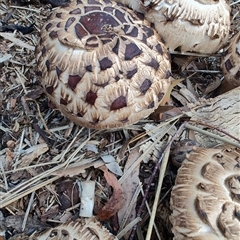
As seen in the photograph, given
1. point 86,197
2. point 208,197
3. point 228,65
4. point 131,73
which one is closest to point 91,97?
point 131,73

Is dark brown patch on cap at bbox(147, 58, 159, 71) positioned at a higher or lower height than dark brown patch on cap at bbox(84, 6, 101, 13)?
lower

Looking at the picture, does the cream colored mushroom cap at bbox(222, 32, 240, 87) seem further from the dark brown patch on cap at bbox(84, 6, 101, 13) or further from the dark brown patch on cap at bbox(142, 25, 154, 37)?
the dark brown patch on cap at bbox(84, 6, 101, 13)

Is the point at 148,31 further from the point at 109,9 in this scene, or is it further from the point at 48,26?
the point at 48,26

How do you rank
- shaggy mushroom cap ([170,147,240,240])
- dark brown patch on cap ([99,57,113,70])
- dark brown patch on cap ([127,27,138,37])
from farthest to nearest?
dark brown patch on cap ([127,27,138,37]) → dark brown patch on cap ([99,57,113,70]) → shaggy mushroom cap ([170,147,240,240])

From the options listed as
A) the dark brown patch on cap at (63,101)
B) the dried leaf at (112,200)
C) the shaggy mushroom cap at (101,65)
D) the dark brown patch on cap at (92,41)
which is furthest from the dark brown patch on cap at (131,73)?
the dried leaf at (112,200)

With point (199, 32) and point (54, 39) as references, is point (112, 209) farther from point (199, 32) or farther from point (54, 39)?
point (199, 32)

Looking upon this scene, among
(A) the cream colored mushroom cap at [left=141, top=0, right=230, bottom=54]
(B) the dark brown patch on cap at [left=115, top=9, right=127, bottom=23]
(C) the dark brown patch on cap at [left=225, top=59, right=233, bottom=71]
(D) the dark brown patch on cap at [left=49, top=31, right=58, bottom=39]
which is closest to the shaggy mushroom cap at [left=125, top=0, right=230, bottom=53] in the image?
(A) the cream colored mushroom cap at [left=141, top=0, right=230, bottom=54]

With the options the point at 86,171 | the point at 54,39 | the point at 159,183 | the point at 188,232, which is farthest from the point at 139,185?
the point at 54,39
